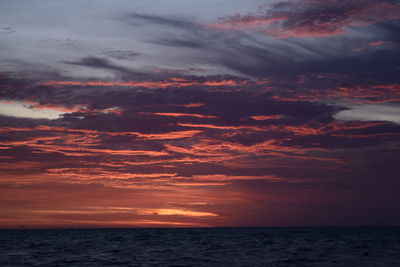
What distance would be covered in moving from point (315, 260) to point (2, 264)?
33567mm

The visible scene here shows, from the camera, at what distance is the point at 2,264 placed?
152 feet

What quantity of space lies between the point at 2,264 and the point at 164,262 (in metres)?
17.0

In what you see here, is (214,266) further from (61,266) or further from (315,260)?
(61,266)

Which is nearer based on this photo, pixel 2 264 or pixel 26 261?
pixel 2 264

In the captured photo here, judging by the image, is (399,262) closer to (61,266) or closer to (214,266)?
(214,266)

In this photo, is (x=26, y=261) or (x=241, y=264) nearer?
(x=241, y=264)

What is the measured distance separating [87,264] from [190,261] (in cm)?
1109

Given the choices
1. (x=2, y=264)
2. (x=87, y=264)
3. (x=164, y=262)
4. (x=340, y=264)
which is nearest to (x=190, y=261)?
(x=164, y=262)

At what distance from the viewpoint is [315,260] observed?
48.1m

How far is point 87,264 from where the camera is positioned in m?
46.2

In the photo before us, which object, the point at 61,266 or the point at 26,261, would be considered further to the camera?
the point at 26,261

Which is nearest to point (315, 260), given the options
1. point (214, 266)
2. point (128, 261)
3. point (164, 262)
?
point (214, 266)

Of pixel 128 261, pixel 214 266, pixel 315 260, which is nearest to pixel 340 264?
pixel 315 260

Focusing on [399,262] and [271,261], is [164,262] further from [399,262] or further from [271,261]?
[399,262]
